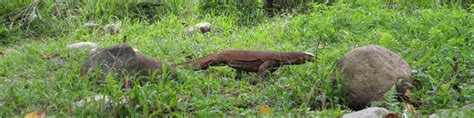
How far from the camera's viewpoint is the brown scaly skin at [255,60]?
513 cm

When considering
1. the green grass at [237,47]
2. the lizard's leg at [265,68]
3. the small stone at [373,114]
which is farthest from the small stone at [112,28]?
the small stone at [373,114]

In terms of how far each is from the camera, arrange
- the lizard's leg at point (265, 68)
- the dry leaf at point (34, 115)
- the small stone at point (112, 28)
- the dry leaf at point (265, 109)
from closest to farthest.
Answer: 1. the dry leaf at point (34, 115)
2. the dry leaf at point (265, 109)
3. the lizard's leg at point (265, 68)
4. the small stone at point (112, 28)

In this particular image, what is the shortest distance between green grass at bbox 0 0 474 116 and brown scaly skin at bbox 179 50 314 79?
0.08 m

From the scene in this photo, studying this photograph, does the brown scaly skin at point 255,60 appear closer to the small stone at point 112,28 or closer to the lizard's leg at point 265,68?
the lizard's leg at point 265,68

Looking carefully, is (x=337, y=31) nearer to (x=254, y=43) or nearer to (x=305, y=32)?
(x=305, y=32)

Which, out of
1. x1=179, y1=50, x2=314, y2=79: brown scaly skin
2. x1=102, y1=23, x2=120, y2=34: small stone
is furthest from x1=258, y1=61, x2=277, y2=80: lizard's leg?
x1=102, y1=23, x2=120, y2=34: small stone

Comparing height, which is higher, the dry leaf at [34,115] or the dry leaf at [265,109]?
the dry leaf at [34,115]

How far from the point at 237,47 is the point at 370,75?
7.55ft

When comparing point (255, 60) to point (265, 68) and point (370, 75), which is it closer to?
point (265, 68)

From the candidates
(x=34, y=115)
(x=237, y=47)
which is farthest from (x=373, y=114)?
(x=237, y=47)

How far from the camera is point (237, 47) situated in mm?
6508

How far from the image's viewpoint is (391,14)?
7.27 m

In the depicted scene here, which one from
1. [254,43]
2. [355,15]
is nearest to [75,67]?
[254,43]

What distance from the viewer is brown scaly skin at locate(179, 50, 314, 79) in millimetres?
5133
